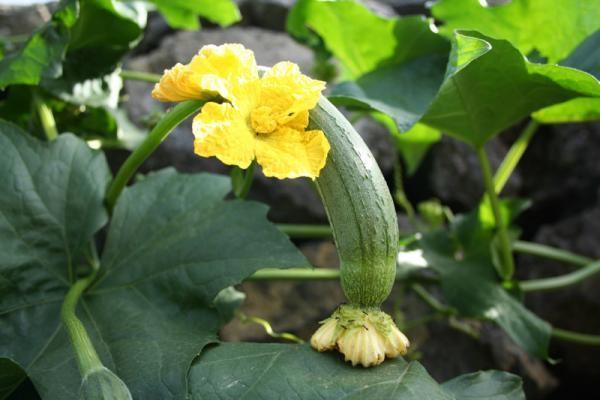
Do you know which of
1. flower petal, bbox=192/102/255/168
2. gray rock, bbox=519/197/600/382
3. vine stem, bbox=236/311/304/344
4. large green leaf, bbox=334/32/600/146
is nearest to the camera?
flower petal, bbox=192/102/255/168

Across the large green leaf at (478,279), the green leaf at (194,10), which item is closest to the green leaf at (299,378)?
the large green leaf at (478,279)

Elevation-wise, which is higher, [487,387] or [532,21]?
[532,21]

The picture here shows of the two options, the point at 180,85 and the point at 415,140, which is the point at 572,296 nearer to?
the point at 415,140

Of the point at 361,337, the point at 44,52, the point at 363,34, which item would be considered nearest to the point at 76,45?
the point at 44,52

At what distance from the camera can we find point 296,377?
26.0 inches

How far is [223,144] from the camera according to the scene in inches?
24.1

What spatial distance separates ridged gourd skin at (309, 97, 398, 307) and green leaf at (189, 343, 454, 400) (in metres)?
0.07

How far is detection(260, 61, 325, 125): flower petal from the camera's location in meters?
0.65

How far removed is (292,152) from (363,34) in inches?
27.5

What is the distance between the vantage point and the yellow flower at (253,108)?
2.03 ft

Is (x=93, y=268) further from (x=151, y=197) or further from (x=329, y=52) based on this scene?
(x=329, y=52)

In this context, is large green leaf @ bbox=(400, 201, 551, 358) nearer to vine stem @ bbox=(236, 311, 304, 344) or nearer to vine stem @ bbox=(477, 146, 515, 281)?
vine stem @ bbox=(477, 146, 515, 281)

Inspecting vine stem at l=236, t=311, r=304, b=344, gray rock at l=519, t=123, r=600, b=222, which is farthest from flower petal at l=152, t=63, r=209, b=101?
gray rock at l=519, t=123, r=600, b=222

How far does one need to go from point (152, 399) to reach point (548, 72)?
2.07 feet
